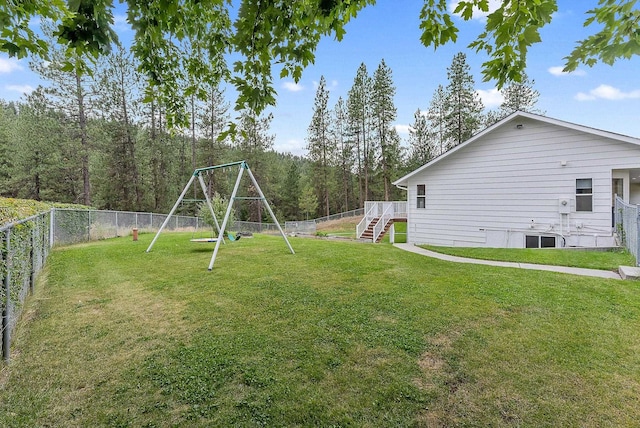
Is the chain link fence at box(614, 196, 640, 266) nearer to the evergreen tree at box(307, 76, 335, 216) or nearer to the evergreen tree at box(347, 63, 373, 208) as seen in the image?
the evergreen tree at box(347, 63, 373, 208)

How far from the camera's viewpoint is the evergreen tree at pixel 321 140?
37.6 metres

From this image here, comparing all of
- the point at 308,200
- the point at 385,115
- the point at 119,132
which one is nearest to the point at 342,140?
the point at 385,115

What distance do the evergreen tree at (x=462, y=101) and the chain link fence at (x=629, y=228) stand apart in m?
23.0

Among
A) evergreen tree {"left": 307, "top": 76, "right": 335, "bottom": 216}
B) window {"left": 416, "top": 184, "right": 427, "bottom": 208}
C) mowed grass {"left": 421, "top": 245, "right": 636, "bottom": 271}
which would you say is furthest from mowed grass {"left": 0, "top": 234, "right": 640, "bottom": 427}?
evergreen tree {"left": 307, "top": 76, "right": 335, "bottom": 216}

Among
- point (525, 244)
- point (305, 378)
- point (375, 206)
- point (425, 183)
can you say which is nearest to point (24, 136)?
point (375, 206)

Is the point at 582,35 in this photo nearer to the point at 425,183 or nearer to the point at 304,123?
the point at 425,183

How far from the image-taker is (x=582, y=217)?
32.7 feet

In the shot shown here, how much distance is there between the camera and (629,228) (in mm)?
7320

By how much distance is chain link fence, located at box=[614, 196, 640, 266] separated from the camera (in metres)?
6.35

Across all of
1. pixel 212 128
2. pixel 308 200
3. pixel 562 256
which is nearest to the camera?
pixel 562 256

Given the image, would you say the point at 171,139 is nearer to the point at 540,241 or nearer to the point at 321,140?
the point at 321,140

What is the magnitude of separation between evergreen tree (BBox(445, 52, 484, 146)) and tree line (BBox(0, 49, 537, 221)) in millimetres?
92

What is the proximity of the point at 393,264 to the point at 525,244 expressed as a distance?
6837 mm

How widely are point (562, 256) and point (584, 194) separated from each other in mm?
3680
